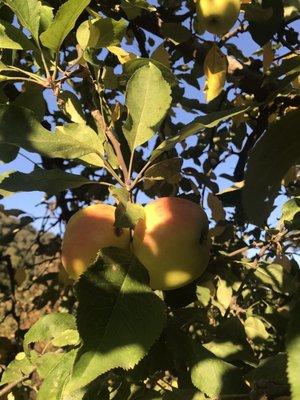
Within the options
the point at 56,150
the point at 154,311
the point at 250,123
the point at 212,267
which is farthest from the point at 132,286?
the point at 250,123

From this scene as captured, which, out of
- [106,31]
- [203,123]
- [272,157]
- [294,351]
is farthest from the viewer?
[106,31]

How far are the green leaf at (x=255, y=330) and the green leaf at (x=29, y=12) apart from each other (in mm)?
1014

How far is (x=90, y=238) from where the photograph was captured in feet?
2.94

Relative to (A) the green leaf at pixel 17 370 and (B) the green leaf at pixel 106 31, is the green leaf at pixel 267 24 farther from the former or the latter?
(A) the green leaf at pixel 17 370

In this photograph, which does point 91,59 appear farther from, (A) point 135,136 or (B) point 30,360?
(B) point 30,360

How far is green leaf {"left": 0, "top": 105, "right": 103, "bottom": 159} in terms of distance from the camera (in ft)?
2.80

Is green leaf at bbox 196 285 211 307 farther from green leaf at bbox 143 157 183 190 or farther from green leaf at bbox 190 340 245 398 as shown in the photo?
green leaf at bbox 143 157 183 190

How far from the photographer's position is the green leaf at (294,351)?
47 cm

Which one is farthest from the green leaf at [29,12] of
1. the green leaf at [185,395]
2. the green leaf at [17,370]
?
the green leaf at [17,370]

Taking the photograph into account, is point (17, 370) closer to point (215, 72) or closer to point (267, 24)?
point (215, 72)

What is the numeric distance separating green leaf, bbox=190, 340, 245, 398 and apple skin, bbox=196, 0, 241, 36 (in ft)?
2.36

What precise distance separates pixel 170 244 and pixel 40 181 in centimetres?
24

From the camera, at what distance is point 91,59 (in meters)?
1.01

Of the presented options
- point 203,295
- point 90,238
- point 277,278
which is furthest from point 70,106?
point 277,278
